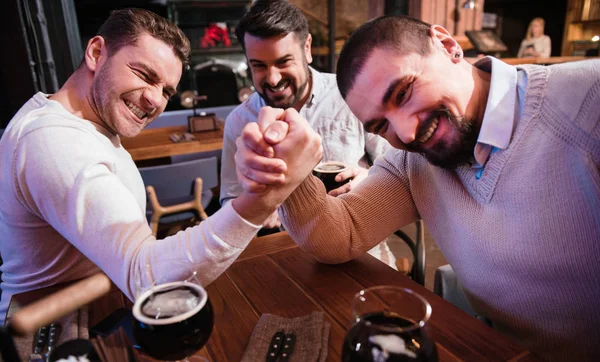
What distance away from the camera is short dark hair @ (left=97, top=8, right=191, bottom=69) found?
127cm

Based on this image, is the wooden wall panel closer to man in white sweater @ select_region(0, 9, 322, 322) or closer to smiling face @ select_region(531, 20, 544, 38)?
smiling face @ select_region(531, 20, 544, 38)

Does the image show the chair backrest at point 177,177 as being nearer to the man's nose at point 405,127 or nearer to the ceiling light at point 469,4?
the man's nose at point 405,127

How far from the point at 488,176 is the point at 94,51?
133 centimetres

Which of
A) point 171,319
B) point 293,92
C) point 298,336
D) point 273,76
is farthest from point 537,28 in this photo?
point 171,319

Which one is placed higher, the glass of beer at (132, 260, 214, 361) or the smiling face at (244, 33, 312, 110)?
the smiling face at (244, 33, 312, 110)

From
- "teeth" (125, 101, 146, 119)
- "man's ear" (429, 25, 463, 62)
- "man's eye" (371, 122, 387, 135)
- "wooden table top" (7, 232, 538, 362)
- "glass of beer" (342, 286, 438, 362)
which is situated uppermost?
"man's ear" (429, 25, 463, 62)

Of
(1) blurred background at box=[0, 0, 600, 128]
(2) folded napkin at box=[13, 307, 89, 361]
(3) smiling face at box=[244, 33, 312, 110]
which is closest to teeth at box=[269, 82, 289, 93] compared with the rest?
(3) smiling face at box=[244, 33, 312, 110]

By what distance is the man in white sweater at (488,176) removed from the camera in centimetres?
99

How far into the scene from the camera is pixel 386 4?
7.00m

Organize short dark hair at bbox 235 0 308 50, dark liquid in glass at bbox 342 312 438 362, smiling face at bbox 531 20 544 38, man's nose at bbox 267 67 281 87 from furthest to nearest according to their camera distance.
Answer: smiling face at bbox 531 20 544 38
man's nose at bbox 267 67 281 87
short dark hair at bbox 235 0 308 50
dark liquid in glass at bbox 342 312 438 362

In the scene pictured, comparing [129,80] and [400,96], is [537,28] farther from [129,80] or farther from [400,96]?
[129,80]

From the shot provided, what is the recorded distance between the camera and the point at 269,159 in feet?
3.09

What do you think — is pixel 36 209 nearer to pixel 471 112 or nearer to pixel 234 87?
pixel 471 112

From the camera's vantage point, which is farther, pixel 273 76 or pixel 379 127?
pixel 273 76
